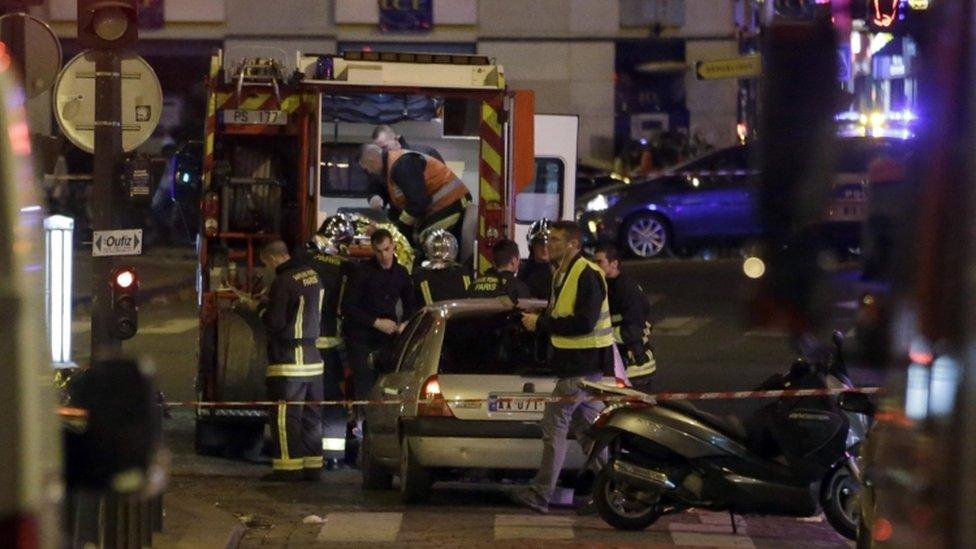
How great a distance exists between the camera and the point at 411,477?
11.0 meters

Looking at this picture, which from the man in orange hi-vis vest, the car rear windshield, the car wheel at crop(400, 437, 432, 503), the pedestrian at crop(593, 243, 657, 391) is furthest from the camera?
the man in orange hi-vis vest

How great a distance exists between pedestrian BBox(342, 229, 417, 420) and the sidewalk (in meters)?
9.88

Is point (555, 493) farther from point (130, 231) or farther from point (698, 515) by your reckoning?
point (130, 231)

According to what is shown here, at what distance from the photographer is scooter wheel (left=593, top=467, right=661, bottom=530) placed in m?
10.4

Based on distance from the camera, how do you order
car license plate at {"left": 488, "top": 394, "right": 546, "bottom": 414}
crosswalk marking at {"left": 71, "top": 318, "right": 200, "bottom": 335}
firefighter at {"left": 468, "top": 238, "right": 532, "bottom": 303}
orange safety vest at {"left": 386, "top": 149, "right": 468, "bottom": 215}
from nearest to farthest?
1. car license plate at {"left": 488, "top": 394, "right": 546, "bottom": 414}
2. firefighter at {"left": 468, "top": 238, "right": 532, "bottom": 303}
3. orange safety vest at {"left": 386, "top": 149, "right": 468, "bottom": 215}
4. crosswalk marking at {"left": 71, "top": 318, "right": 200, "bottom": 335}

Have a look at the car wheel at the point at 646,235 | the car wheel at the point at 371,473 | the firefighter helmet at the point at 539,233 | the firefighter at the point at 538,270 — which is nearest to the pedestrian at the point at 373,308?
the car wheel at the point at 371,473

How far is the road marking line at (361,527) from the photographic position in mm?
10258

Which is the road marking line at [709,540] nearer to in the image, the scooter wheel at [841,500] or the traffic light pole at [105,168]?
the scooter wheel at [841,500]

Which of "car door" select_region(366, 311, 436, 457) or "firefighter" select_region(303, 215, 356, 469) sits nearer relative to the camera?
"car door" select_region(366, 311, 436, 457)

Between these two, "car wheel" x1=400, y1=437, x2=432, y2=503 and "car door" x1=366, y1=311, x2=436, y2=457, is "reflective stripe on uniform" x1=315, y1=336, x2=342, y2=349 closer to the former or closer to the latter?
"car door" x1=366, y1=311, x2=436, y2=457

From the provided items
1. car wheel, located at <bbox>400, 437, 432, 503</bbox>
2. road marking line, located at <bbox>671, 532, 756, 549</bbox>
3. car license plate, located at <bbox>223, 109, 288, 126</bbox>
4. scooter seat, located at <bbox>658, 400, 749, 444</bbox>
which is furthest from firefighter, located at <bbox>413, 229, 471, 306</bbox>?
road marking line, located at <bbox>671, 532, 756, 549</bbox>

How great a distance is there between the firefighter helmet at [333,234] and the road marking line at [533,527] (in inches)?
140

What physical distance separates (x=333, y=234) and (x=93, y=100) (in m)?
2.90

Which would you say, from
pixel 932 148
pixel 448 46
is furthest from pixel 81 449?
pixel 448 46
